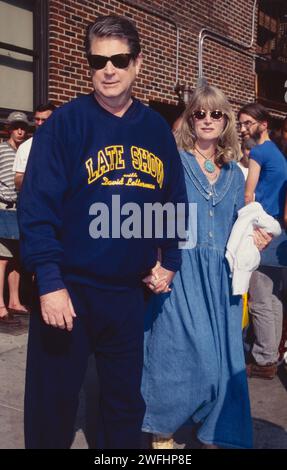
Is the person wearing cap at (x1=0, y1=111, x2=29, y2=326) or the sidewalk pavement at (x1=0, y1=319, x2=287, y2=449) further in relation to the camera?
the person wearing cap at (x1=0, y1=111, x2=29, y2=326)

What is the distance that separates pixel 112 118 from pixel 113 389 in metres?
1.07

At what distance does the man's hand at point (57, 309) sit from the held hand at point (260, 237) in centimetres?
121

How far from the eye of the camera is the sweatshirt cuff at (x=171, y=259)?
243 centimetres

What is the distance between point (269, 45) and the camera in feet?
43.9

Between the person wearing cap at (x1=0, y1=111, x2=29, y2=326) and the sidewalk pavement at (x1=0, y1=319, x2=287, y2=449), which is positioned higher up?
the person wearing cap at (x1=0, y1=111, x2=29, y2=326)

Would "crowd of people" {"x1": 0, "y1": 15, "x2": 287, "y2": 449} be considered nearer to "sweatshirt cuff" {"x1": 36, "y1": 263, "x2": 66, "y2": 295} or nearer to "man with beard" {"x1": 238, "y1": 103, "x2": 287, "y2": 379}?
"sweatshirt cuff" {"x1": 36, "y1": 263, "x2": 66, "y2": 295}

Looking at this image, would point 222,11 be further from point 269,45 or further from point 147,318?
point 147,318

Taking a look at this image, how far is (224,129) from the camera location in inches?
113

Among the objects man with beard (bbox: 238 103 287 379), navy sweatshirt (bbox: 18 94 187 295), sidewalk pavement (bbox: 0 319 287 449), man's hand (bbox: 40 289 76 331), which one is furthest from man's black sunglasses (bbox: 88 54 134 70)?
man with beard (bbox: 238 103 287 379)

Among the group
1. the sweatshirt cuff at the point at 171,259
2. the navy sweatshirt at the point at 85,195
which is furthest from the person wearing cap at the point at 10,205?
the navy sweatshirt at the point at 85,195

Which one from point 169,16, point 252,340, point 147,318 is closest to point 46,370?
point 147,318

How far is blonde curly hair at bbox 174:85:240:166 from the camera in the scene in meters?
2.79

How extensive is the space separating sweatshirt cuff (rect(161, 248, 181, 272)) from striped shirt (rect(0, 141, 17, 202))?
3396mm

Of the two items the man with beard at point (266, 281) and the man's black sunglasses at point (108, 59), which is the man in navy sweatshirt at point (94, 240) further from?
the man with beard at point (266, 281)
